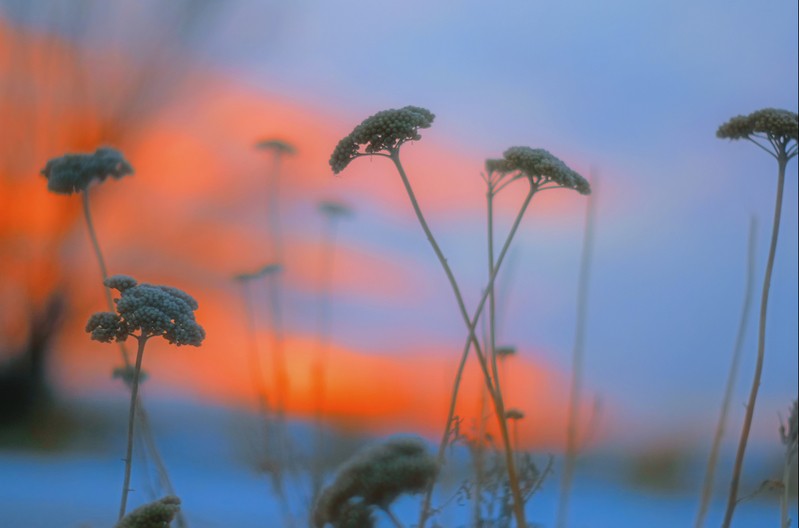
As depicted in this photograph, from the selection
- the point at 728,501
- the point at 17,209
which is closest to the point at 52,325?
the point at 17,209

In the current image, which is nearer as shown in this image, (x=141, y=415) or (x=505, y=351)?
(x=141, y=415)

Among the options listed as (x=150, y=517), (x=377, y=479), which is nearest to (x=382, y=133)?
(x=377, y=479)

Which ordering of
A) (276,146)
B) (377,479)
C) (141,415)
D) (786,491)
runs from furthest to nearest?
(276,146)
(141,415)
(786,491)
(377,479)

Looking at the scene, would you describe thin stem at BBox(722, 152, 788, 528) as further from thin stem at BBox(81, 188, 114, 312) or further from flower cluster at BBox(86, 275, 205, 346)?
thin stem at BBox(81, 188, 114, 312)

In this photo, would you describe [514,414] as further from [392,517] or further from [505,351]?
[392,517]

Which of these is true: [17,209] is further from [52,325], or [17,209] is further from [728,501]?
[728,501]

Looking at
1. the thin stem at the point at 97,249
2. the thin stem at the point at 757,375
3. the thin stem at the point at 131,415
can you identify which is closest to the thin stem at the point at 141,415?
the thin stem at the point at 97,249
